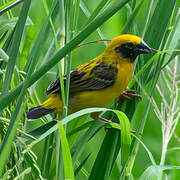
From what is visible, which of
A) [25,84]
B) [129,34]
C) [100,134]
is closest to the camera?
[25,84]

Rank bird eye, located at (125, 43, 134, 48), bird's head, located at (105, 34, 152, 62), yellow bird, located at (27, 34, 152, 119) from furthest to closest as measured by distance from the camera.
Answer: yellow bird, located at (27, 34, 152, 119) < bird eye, located at (125, 43, 134, 48) < bird's head, located at (105, 34, 152, 62)

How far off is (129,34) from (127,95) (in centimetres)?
50

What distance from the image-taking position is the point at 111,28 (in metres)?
4.23

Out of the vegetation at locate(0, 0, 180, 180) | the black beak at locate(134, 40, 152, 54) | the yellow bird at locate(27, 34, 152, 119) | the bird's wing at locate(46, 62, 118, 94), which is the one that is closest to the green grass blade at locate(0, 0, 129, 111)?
the vegetation at locate(0, 0, 180, 180)

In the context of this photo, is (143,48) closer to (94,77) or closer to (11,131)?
(94,77)

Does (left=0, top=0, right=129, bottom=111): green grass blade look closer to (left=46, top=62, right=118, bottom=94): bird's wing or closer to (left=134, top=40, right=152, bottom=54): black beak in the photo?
(left=134, top=40, right=152, bottom=54): black beak

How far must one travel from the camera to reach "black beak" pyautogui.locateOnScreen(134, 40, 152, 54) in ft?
7.52

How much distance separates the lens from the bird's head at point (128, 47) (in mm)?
2475

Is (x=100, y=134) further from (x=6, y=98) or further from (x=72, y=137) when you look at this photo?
(x=6, y=98)

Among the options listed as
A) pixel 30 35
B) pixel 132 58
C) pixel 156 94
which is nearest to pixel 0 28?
pixel 30 35

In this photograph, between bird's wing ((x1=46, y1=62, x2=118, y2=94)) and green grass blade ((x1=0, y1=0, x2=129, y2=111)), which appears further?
bird's wing ((x1=46, y1=62, x2=118, y2=94))

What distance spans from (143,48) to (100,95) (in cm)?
68

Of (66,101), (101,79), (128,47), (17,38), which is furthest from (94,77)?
(17,38)

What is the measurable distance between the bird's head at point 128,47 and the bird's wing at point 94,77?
148 mm
